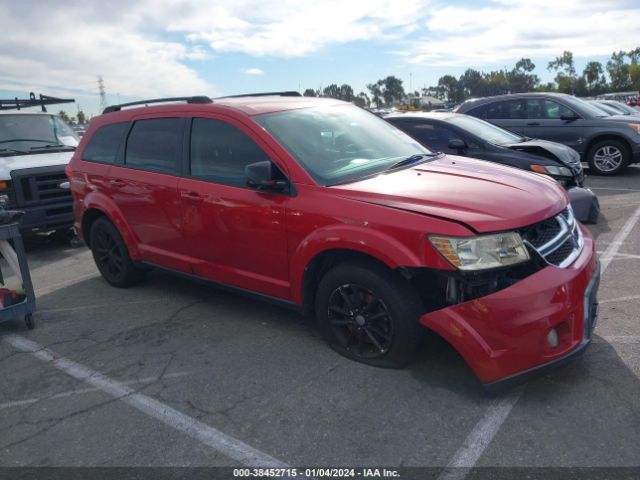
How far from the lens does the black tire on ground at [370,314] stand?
3309 mm

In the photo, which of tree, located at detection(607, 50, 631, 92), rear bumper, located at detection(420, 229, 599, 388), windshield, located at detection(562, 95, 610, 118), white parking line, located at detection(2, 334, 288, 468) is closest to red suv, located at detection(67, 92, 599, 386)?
rear bumper, located at detection(420, 229, 599, 388)

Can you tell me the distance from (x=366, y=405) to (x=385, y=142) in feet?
7.23

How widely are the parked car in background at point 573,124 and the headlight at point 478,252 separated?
8955 mm

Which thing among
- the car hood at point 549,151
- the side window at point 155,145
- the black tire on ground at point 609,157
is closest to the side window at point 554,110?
the black tire on ground at point 609,157

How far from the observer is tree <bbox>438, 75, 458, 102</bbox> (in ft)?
412

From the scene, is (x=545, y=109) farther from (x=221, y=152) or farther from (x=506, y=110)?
(x=221, y=152)

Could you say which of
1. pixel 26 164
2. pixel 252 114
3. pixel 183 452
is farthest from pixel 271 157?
pixel 26 164

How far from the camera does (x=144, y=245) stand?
507cm

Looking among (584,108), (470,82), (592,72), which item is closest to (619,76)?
(592,72)

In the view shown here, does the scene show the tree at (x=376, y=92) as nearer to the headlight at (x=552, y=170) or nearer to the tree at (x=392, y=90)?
the tree at (x=392, y=90)

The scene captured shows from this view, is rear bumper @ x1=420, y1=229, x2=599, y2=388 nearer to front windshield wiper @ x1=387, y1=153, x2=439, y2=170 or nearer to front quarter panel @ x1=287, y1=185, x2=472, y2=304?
front quarter panel @ x1=287, y1=185, x2=472, y2=304

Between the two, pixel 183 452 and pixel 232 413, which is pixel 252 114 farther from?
pixel 183 452

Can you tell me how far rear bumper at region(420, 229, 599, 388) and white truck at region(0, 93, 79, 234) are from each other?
20.4 ft

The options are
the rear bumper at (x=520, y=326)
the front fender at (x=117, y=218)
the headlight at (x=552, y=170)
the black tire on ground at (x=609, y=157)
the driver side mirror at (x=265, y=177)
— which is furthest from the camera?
the black tire on ground at (x=609, y=157)
